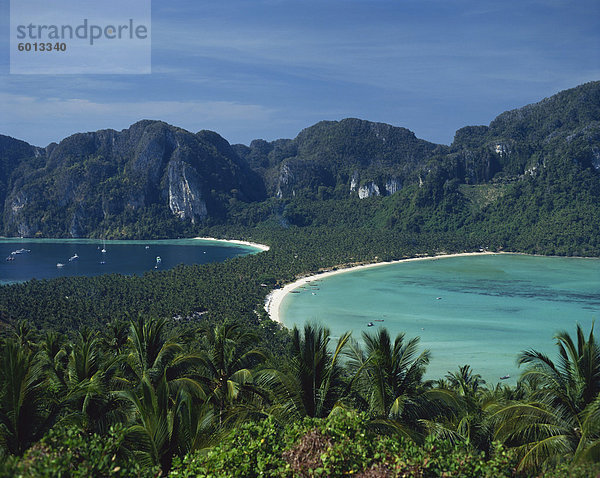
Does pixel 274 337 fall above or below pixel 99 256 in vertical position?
below

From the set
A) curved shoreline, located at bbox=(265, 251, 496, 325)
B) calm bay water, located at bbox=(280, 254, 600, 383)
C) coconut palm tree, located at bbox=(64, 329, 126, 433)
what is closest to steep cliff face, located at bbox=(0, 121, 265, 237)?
curved shoreline, located at bbox=(265, 251, 496, 325)

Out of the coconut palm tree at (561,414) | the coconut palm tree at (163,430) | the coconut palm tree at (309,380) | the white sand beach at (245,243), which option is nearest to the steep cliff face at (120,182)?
the white sand beach at (245,243)

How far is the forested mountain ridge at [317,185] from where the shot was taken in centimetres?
13012

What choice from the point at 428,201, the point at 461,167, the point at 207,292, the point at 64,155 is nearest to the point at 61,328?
the point at 207,292

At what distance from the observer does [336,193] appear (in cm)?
18750

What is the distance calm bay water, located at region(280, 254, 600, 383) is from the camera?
40781 mm

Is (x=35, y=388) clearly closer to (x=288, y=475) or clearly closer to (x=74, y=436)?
(x=74, y=436)

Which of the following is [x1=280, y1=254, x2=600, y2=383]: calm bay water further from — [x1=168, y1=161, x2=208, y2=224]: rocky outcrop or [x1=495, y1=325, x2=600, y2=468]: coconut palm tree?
[x1=168, y1=161, x2=208, y2=224]: rocky outcrop

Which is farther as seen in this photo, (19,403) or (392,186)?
(392,186)

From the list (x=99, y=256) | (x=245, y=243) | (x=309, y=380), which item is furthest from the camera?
(x=245, y=243)

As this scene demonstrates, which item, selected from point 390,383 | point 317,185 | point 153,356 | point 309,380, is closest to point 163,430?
point 309,380

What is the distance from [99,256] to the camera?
114812 mm

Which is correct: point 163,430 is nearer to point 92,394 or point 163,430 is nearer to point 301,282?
point 92,394

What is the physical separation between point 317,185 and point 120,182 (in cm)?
7570
